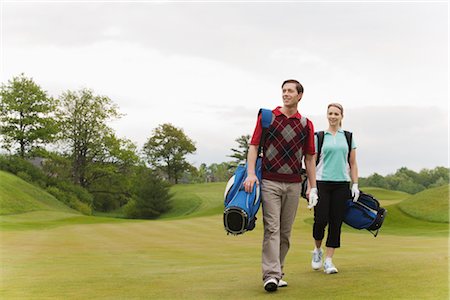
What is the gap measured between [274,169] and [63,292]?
2.88m

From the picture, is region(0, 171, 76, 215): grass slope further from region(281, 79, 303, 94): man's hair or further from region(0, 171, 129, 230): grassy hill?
region(281, 79, 303, 94): man's hair

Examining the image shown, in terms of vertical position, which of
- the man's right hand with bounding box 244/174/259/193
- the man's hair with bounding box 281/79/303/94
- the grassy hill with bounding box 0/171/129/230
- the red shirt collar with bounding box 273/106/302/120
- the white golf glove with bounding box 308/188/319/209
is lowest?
the grassy hill with bounding box 0/171/129/230

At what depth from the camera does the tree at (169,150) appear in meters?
80.9

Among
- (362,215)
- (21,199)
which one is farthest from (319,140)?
(21,199)

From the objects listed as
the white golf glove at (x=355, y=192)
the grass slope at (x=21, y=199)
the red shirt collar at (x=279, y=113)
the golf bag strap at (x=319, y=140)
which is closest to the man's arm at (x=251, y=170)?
the red shirt collar at (x=279, y=113)

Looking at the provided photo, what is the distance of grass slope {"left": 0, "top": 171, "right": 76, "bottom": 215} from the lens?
40438 mm

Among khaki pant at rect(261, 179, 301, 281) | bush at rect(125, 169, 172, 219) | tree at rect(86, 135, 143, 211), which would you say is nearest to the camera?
khaki pant at rect(261, 179, 301, 281)

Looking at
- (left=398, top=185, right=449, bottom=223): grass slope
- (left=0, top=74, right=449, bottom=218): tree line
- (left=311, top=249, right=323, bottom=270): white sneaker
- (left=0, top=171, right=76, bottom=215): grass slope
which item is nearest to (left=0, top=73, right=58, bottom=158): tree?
(left=0, top=74, right=449, bottom=218): tree line

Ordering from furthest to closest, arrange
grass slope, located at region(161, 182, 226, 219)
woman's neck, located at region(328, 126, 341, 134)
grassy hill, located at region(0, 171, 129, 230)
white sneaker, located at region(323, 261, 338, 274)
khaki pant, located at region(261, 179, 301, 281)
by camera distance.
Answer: grass slope, located at region(161, 182, 226, 219), grassy hill, located at region(0, 171, 129, 230), woman's neck, located at region(328, 126, 341, 134), white sneaker, located at region(323, 261, 338, 274), khaki pant, located at region(261, 179, 301, 281)

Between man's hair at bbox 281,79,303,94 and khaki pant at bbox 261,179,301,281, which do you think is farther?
man's hair at bbox 281,79,303,94

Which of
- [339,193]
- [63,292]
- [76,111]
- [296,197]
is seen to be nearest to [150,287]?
[63,292]

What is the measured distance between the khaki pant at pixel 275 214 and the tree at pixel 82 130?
58505 mm

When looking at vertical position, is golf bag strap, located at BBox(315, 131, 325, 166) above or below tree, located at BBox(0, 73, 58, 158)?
below

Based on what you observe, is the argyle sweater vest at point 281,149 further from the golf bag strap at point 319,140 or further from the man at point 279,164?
the golf bag strap at point 319,140
